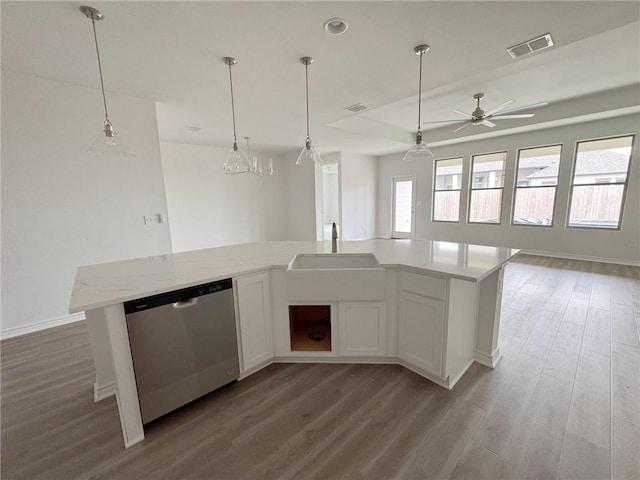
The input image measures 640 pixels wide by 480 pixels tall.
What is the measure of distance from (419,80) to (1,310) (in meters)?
5.01

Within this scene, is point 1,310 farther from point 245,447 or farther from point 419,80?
point 419,80

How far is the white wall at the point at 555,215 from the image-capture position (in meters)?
4.84

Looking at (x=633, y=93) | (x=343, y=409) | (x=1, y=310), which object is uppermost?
(x=633, y=93)

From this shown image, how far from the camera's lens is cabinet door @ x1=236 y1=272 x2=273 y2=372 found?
6.41ft

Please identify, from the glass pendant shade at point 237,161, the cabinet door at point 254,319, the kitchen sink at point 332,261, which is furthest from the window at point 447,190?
the cabinet door at point 254,319

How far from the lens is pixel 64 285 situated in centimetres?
301

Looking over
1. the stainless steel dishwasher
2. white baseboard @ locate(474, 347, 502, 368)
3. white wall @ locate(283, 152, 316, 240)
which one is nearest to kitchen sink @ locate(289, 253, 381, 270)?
the stainless steel dishwasher

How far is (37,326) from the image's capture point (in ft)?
9.55

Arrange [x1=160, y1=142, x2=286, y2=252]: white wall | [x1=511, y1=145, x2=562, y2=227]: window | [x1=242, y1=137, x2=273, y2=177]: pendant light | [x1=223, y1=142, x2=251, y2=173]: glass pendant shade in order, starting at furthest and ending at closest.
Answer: [x1=160, y1=142, x2=286, y2=252]: white wall → [x1=511, y1=145, x2=562, y2=227]: window → [x1=242, y1=137, x2=273, y2=177]: pendant light → [x1=223, y1=142, x2=251, y2=173]: glass pendant shade

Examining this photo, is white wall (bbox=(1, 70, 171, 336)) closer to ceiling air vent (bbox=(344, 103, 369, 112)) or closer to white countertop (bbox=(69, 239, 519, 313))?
white countertop (bbox=(69, 239, 519, 313))

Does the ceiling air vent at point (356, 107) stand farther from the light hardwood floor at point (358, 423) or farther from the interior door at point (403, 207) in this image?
the interior door at point (403, 207)

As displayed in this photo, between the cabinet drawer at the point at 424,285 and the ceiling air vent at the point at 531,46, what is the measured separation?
2.21 metres

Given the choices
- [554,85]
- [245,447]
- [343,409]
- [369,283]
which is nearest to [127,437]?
[245,447]

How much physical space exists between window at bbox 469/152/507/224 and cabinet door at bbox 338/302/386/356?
5753 millimetres
